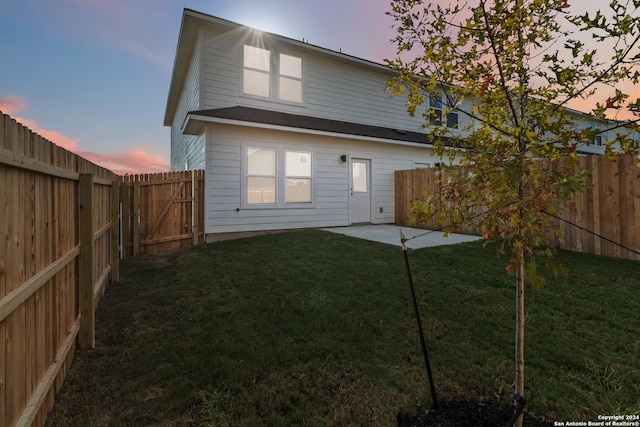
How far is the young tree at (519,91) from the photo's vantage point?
136 cm

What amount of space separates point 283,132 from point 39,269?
774cm

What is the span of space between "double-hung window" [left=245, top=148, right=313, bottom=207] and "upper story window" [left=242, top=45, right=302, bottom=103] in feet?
6.42

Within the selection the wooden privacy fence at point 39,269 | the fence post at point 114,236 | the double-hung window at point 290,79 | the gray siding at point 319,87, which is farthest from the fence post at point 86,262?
the double-hung window at point 290,79

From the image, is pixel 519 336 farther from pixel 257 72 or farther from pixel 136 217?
pixel 257 72

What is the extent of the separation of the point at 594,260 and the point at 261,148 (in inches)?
316

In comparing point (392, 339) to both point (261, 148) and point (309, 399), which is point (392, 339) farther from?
point (261, 148)

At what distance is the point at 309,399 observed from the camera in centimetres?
209

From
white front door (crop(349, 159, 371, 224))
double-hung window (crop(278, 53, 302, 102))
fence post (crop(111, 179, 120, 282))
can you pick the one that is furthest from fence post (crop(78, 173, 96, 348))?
white front door (crop(349, 159, 371, 224))

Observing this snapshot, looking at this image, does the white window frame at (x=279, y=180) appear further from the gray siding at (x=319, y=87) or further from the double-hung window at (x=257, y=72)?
the double-hung window at (x=257, y=72)

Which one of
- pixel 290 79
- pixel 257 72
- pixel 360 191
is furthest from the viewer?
pixel 360 191

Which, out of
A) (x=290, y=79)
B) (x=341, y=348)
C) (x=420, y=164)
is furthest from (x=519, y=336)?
(x=420, y=164)

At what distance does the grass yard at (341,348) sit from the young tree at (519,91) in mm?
915

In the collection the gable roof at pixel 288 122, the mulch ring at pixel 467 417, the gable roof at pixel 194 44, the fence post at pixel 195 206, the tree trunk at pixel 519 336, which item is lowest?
the mulch ring at pixel 467 417

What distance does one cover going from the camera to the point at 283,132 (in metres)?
9.20
